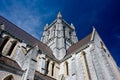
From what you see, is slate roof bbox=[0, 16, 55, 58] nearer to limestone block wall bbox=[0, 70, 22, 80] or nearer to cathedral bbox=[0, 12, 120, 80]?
cathedral bbox=[0, 12, 120, 80]

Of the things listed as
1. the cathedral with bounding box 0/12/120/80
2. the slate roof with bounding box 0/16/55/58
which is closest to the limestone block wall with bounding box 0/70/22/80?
the cathedral with bounding box 0/12/120/80

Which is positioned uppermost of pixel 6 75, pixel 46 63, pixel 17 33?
pixel 17 33

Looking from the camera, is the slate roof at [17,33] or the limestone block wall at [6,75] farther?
the slate roof at [17,33]

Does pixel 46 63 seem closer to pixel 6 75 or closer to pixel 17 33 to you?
pixel 17 33

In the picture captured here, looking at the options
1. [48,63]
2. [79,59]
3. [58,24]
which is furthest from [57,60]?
[58,24]

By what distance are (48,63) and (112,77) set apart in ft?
28.8

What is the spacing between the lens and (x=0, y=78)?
9570 mm

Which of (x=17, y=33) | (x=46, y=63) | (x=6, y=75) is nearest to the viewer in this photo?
(x=6, y=75)

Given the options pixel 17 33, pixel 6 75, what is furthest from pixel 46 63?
pixel 6 75

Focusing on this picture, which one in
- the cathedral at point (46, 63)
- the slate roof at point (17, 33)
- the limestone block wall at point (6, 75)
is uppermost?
the slate roof at point (17, 33)

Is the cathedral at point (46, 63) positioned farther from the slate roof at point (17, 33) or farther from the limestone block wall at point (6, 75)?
the slate roof at point (17, 33)

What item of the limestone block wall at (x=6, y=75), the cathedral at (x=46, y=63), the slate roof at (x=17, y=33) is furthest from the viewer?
the slate roof at (x=17, y=33)

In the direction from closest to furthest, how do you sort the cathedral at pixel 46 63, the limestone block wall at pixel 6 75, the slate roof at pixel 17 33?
the limestone block wall at pixel 6 75 → the cathedral at pixel 46 63 → the slate roof at pixel 17 33

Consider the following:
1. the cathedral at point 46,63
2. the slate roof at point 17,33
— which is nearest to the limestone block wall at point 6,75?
the cathedral at point 46,63
